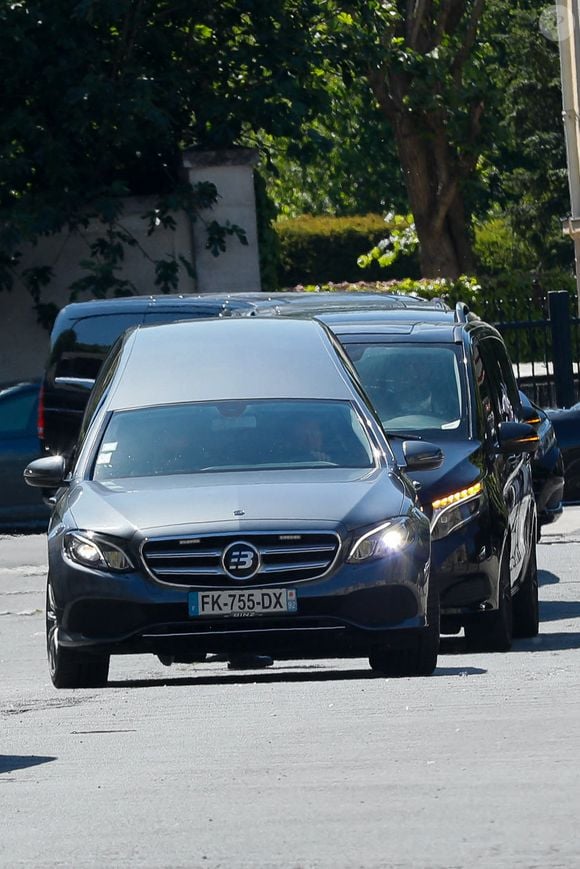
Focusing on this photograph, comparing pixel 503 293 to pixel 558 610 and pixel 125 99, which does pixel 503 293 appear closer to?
pixel 125 99

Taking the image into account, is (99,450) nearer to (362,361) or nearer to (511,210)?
(362,361)

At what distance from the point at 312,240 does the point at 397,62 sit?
20.0 meters

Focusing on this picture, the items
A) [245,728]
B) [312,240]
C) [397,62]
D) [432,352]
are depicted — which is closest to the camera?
[245,728]

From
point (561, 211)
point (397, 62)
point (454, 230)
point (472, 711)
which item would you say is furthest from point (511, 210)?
point (472, 711)

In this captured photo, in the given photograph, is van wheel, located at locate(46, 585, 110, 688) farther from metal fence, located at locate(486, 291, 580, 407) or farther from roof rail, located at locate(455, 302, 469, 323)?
metal fence, located at locate(486, 291, 580, 407)

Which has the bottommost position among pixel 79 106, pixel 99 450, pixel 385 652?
pixel 385 652

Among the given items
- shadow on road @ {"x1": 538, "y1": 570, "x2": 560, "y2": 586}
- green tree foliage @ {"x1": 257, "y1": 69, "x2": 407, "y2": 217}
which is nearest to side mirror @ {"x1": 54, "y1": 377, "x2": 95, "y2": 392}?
shadow on road @ {"x1": 538, "y1": 570, "x2": 560, "y2": 586}

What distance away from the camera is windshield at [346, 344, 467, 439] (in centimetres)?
1071

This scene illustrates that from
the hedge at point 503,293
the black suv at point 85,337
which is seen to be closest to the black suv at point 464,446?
the black suv at point 85,337

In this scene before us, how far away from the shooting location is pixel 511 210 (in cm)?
5059

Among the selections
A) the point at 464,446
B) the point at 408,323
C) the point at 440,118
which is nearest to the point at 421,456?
the point at 464,446

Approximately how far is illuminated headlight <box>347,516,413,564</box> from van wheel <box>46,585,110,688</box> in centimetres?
135

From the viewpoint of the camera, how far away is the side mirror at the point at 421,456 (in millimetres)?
9180

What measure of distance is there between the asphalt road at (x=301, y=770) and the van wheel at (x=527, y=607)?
1246 mm
